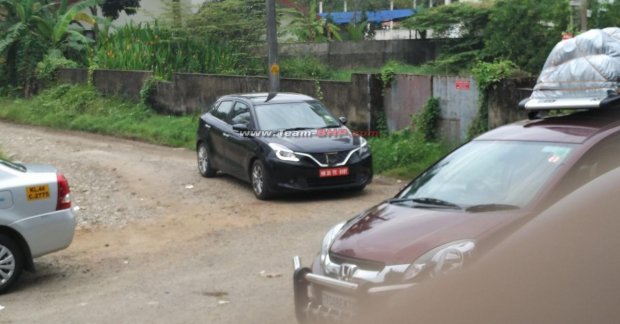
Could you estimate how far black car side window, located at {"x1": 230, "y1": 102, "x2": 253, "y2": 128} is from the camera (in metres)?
13.1

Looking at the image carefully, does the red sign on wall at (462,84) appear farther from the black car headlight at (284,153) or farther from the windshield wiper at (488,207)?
the windshield wiper at (488,207)

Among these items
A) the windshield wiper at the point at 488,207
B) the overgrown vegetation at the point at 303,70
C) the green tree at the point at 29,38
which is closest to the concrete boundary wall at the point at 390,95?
the overgrown vegetation at the point at 303,70

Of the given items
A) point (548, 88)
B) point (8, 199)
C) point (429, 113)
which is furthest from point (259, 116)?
point (548, 88)

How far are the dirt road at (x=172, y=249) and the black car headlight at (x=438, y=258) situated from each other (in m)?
2.12

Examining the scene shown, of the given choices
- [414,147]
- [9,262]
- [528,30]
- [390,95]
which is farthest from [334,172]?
[528,30]

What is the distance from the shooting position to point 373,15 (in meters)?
53.0

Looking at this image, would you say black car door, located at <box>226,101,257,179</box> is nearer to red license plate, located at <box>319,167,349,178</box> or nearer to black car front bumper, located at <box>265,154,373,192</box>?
black car front bumper, located at <box>265,154,373,192</box>

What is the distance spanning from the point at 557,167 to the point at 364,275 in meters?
1.43

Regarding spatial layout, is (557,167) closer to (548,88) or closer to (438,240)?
(438,240)

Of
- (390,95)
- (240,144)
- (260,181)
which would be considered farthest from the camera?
(390,95)

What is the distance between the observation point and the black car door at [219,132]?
45.2 ft

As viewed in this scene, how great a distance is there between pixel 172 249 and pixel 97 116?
14490 millimetres

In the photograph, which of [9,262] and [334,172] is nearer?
[9,262]

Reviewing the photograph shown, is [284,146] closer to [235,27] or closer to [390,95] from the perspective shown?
[390,95]
